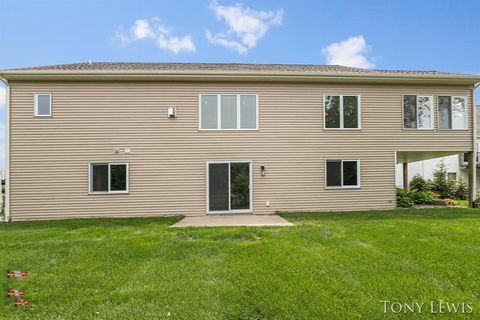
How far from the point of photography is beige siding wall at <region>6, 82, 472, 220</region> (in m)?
9.58

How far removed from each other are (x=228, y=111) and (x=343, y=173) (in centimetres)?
465

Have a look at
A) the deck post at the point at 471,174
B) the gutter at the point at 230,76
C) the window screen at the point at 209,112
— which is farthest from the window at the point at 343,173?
the deck post at the point at 471,174

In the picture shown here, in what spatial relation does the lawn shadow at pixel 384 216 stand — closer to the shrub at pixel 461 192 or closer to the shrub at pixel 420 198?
the shrub at pixel 420 198

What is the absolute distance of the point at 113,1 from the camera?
11.3 meters

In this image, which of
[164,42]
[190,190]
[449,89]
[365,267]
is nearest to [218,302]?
[365,267]

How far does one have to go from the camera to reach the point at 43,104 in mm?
9695

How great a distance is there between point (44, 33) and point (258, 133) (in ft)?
32.8

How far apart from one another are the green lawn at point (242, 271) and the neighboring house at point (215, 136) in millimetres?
2805

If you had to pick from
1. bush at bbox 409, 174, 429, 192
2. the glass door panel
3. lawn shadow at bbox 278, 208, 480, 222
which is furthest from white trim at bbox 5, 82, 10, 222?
bush at bbox 409, 174, 429, 192

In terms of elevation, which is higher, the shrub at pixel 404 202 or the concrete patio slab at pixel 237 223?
the shrub at pixel 404 202

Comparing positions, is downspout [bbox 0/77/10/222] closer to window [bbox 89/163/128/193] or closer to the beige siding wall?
the beige siding wall

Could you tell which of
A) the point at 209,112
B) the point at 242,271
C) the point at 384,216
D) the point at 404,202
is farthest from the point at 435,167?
the point at 242,271

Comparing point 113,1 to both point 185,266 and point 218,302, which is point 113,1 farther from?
point 218,302

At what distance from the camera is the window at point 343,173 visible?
10.5 metres
